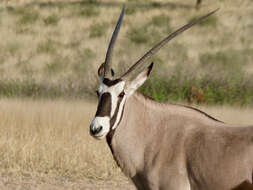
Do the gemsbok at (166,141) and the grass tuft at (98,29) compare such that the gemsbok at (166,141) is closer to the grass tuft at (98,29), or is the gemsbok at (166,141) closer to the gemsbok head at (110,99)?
the gemsbok head at (110,99)

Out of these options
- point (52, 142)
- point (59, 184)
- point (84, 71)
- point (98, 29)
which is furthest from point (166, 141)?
point (98, 29)

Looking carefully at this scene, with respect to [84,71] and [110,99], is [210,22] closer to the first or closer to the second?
[84,71]

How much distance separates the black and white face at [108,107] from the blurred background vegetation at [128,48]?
863cm

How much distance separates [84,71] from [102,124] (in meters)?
16.5

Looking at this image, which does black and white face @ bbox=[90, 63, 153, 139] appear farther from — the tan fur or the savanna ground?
the savanna ground

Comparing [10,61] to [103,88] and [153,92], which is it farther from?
[103,88]

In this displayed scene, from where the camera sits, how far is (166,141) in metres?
5.23

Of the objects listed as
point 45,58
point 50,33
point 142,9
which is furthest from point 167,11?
point 45,58

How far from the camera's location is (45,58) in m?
25.1

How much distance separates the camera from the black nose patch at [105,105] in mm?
5012

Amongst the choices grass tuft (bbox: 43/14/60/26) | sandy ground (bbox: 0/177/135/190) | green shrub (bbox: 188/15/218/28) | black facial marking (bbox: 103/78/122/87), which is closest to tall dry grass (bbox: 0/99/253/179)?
sandy ground (bbox: 0/177/135/190)

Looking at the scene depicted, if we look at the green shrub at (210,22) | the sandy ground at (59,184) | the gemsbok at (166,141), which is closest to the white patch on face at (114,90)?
the gemsbok at (166,141)

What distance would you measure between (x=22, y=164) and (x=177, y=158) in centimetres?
382

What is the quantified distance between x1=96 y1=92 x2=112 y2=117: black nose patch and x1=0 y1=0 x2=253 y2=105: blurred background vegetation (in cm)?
876
